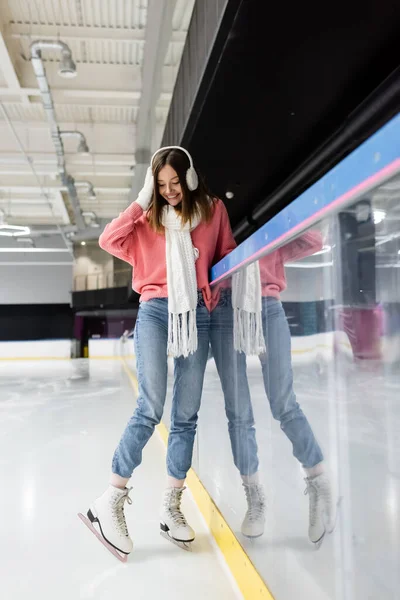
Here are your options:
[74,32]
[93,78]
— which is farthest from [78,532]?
[93,78]

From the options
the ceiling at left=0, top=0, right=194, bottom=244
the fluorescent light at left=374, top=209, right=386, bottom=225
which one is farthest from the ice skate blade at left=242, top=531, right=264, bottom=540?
the ceiling at left=0, top=0, right=194, bottom=244

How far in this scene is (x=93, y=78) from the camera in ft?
22.5

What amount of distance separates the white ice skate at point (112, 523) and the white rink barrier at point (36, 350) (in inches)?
753

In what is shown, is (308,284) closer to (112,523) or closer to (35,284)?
(112,523)

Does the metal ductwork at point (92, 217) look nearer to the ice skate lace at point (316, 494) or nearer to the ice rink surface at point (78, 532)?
the ice rink surface at point (78, 532)

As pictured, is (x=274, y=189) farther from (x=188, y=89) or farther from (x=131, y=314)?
(x=131, y=314)

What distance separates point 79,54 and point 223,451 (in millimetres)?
6158

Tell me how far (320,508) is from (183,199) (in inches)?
41.5

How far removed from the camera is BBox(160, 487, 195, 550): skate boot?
1636 millimetres

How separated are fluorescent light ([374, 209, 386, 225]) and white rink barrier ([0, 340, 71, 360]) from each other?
2027 centimetres

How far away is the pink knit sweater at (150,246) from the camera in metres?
1.64

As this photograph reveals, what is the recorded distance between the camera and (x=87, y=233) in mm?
15484

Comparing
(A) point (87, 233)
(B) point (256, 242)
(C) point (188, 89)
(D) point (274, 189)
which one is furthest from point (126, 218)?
(A) point (87, 233)

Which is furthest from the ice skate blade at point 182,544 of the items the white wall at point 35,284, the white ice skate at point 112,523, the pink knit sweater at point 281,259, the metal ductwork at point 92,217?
the white wall at point 35,284
